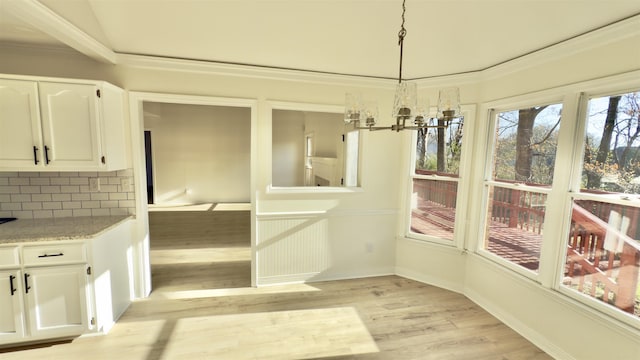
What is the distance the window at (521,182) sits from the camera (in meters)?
2.46

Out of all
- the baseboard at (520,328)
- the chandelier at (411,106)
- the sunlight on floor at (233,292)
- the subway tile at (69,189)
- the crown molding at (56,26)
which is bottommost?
the sunlight on floor at (233,292)

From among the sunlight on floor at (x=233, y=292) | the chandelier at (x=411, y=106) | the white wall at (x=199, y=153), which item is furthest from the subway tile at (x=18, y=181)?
the white wall at (x=199, y=153)

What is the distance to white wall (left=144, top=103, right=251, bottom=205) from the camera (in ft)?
21.7

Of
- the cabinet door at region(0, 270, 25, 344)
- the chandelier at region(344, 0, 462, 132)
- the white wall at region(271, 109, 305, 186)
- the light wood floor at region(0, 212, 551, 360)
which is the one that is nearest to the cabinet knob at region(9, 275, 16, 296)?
the cabinet door at region(0, 270, 25, 344)

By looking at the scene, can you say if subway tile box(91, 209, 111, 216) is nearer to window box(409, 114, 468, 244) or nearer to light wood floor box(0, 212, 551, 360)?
light wood floor box(0, 212, 551, 360)

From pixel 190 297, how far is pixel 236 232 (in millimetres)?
2313

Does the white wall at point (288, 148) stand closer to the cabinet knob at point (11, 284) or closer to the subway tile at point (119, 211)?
the subway tile at point (119, 211)

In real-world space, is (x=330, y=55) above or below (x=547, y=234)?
above

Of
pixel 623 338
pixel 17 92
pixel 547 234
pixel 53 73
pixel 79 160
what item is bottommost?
pixel 623 338

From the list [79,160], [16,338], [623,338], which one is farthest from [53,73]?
[623,338]

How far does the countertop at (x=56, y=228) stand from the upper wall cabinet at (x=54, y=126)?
49 cm

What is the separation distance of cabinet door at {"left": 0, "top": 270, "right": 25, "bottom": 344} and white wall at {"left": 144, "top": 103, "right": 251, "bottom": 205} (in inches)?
187

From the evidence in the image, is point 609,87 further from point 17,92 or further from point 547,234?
point 17,92

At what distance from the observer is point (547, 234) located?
2.39m
